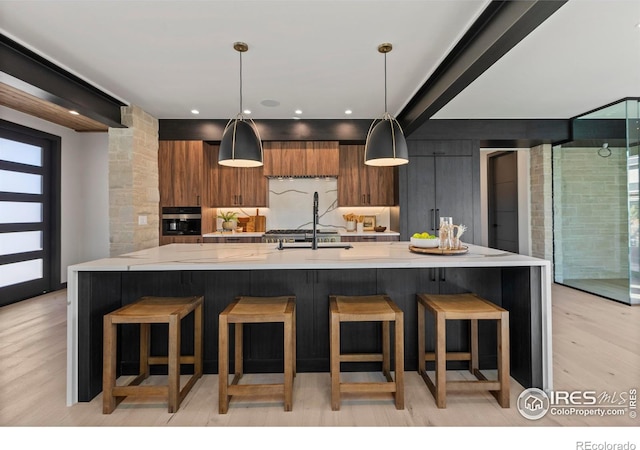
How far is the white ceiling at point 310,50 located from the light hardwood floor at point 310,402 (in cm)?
255

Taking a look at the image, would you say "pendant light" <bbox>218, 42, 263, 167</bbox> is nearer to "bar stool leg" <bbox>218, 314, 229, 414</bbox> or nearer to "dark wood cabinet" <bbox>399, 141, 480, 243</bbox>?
"bar stool leg" <bbox>218, 314, 229, 414</bbox>

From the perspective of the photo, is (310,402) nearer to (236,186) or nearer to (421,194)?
(421,194)

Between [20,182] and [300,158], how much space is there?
387cm

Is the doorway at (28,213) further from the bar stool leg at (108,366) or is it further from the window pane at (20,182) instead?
the bar stool leg at (108,366)

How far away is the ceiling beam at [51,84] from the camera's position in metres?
2.69

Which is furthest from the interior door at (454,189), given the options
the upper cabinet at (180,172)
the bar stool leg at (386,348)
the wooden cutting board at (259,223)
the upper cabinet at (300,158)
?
the upper cabinet at (180,172)

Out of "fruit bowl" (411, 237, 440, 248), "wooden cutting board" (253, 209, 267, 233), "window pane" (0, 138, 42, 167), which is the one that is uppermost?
"window pane" (0, 138, 42, 167)

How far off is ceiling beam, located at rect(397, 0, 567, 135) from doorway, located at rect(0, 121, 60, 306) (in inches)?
205

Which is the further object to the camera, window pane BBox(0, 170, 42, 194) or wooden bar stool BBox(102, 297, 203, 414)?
window pane BBox(0, 170, 42, 194)

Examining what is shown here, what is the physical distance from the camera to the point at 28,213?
15.3ft

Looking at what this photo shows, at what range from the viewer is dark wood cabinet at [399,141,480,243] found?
191 inches

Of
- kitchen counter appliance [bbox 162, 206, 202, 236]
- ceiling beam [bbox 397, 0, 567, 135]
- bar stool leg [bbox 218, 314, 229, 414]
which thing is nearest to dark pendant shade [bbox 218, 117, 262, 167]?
bar stool leg [bbox 218, 314, 229, 414]

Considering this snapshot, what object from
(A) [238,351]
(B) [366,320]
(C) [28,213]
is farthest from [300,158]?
(C) [28,213]
